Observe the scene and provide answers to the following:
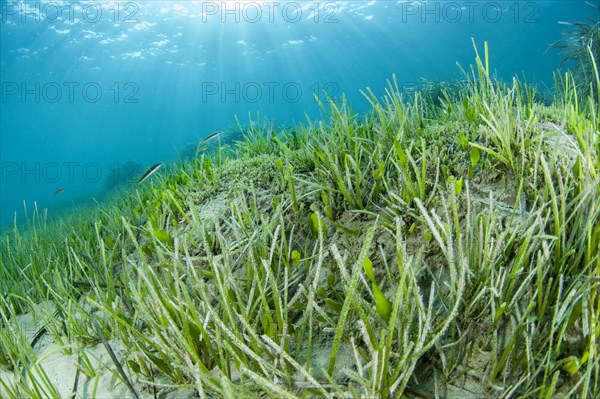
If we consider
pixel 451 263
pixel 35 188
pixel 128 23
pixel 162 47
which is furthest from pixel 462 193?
pixel 35 188

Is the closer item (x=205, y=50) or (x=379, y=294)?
(x=379, y=294)

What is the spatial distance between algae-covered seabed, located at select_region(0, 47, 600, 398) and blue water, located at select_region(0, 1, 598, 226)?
12.1 m

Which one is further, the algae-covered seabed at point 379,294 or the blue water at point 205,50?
the blue water at point 205,50

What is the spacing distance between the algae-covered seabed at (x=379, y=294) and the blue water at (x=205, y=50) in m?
12.1

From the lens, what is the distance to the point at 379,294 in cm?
124

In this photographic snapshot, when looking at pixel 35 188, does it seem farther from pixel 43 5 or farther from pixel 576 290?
pixel 576 290

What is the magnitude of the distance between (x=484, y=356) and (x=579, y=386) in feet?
0.91

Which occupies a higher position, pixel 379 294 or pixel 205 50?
pixel 205 50

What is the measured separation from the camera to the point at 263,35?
159ft

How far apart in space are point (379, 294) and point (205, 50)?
184 ft

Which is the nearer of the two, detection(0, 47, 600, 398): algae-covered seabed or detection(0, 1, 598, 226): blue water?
detection(0, 47, 600, 398): algae-covered seabed

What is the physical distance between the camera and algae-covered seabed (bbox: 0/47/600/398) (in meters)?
1.20

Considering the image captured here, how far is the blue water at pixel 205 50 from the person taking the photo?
119 ft

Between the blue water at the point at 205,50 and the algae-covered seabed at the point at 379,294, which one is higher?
the blue water at the point at 205,50
